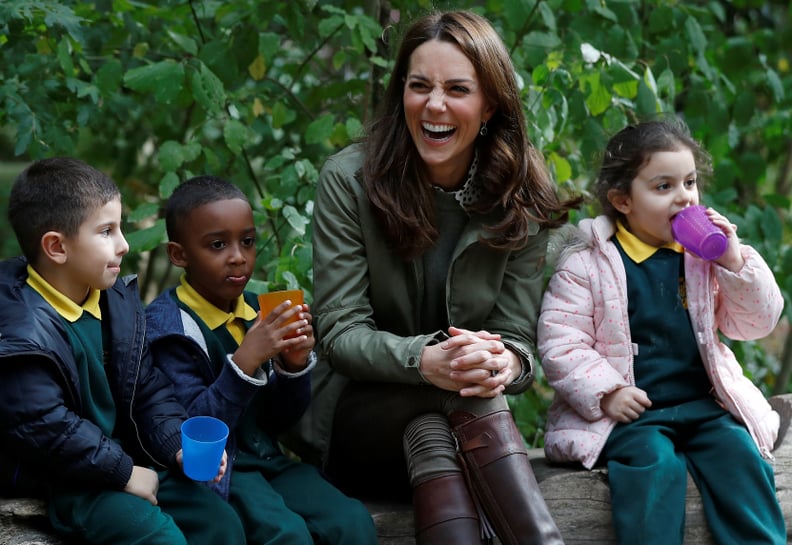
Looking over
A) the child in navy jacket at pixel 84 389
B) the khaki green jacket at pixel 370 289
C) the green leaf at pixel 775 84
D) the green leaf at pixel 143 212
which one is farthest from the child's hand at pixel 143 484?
the green leaf at pixel 775 84

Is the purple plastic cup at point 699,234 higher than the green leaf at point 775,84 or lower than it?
lower

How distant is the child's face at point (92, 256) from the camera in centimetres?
227

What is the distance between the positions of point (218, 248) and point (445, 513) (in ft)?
3.05

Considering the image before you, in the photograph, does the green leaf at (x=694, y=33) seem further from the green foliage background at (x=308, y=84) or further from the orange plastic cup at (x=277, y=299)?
the orange plastic cup at (x=277, y=299)

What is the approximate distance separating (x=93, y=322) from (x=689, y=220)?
1.63m

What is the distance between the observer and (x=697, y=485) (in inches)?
104

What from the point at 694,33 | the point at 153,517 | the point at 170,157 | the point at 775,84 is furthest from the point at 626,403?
the point at 775,84

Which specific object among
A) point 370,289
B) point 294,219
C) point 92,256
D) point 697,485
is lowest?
point 697,485

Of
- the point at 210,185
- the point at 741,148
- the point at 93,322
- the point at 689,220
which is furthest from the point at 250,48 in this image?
the point at 741,148

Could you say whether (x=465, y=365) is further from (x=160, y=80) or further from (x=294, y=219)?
(x=160, y=80)

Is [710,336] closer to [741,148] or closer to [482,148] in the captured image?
[482,148]

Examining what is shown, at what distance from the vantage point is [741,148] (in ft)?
16.9

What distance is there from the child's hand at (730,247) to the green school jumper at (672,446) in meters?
0.18

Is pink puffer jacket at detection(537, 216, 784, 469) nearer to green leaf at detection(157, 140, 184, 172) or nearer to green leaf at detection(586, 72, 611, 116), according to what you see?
green leaf at detection(586, 72, 611, 116)
